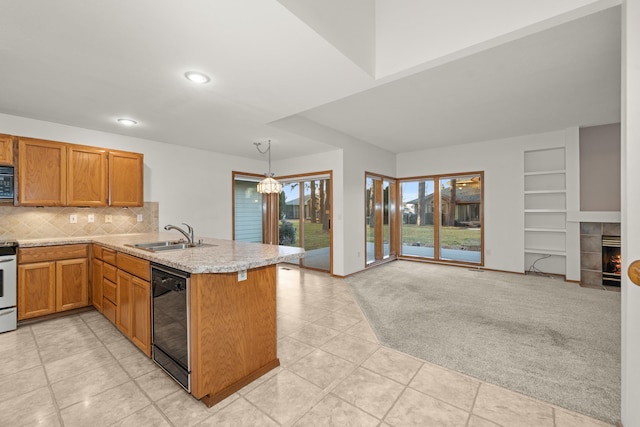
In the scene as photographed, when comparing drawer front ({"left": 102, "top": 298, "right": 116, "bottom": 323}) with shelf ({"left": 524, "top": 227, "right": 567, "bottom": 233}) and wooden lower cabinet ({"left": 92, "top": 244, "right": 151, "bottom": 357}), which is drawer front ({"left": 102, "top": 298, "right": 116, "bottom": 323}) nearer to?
wooden lower cabinet ({"left": 92, "top": 244, "right": 151, "bottom": 357})

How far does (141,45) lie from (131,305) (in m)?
2.13

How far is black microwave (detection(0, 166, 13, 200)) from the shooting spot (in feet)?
10.0

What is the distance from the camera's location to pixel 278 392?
1.96m

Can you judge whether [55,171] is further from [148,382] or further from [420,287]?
[420,287]

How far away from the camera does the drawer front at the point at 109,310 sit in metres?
2.87

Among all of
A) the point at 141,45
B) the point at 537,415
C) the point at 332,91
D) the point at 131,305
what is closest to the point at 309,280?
the point at 131,305

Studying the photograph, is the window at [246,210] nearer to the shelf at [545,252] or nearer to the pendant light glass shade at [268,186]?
the pendant light glass shade at [268,186]

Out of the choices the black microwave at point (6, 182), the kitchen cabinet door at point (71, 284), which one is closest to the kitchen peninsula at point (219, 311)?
the kitchen cabinet door at point (71, 284)

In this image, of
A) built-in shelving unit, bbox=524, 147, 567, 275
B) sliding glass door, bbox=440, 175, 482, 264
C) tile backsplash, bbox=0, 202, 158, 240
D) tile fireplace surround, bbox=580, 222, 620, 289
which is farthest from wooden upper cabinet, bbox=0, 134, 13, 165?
tile fireplace surround, bbox=580, 222, 620, 289

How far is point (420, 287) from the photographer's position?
457 cm

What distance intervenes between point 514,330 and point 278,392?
8.45 feet

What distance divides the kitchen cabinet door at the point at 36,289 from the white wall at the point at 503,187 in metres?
7.05

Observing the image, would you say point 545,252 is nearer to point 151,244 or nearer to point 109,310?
point 151,244

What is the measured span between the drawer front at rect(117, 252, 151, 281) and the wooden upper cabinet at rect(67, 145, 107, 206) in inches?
59.9
